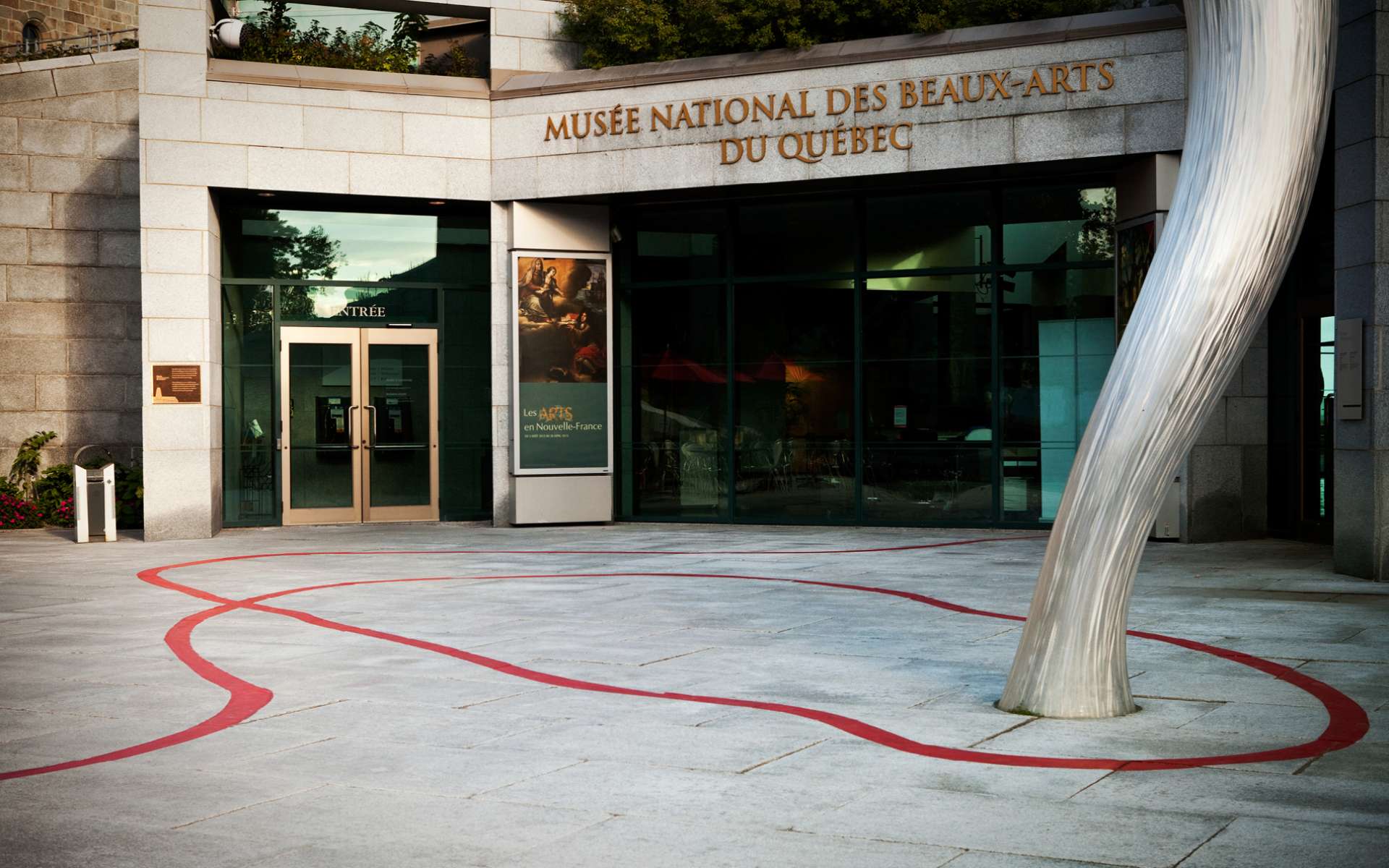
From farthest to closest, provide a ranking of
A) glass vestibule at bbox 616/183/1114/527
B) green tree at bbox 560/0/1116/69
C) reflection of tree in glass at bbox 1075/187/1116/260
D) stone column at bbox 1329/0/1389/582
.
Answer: glass vestibule at bbox 616/183/1114/527
reflection of tree in glass at bbox 1075/187/1116/260
green tree at bbox 560/0/1116/69
stone column at bbox 1329/0/1389/582

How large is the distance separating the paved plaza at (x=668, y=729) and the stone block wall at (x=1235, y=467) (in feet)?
11.8

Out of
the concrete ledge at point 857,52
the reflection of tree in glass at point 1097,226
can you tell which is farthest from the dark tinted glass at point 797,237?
the reflection of tree in glass at point 1097,226

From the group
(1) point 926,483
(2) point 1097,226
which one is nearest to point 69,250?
(1) point 926,483

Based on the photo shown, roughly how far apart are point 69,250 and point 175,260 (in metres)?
2.95

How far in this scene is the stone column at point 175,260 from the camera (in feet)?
57.5

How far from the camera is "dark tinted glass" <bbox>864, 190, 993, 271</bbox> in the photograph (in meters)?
18.1

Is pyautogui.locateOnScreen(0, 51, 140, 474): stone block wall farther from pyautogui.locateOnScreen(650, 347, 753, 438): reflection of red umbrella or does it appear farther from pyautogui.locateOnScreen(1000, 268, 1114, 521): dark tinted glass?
pyautogui.locateOnScreen(1000, 268, 1114, 521): dark tinted glass

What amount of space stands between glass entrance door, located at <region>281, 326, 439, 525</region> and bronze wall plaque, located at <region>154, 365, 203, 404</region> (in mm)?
1569

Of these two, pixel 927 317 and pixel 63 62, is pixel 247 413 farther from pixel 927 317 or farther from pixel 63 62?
pixel 927 317

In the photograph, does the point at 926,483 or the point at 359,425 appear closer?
the point at 926,483

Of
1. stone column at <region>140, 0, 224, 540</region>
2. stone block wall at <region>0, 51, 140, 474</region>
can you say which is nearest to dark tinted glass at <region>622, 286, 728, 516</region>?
stone column at <region>140, 0, 224, 540</region>

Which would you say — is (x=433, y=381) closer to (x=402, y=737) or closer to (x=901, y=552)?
(x=901, y=552)

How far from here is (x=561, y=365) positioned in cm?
1877

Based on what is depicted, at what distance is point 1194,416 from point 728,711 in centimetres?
257
